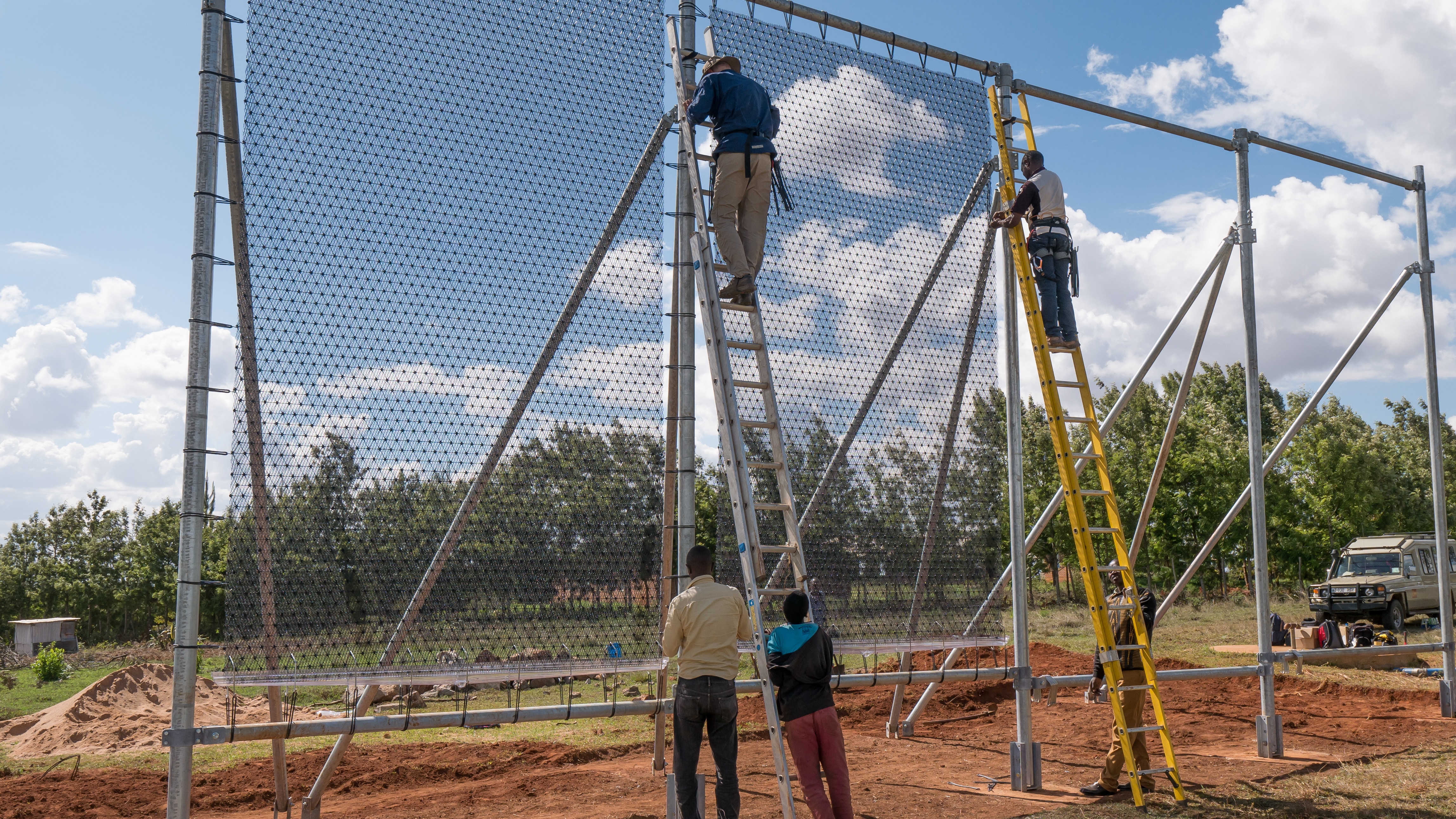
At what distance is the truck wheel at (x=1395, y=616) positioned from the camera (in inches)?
812

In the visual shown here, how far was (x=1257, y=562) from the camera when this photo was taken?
25.4ft

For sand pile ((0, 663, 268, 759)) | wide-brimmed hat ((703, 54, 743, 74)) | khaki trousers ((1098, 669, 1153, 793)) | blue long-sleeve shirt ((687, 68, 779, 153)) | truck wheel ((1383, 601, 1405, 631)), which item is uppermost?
wide-brimmed hat ((703, 54, 743, 74))

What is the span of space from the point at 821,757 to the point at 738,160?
3.16 meters

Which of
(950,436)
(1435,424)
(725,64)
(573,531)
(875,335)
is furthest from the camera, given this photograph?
(1435,424)

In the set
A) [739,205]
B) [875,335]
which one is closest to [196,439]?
[739,205]

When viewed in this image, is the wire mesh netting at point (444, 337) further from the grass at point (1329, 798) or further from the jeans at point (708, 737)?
the grass at point (1329, 798)

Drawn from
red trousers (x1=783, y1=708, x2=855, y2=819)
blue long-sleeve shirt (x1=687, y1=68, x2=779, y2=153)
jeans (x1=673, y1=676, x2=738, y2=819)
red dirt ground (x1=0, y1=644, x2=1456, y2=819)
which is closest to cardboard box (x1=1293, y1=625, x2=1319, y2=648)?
red dirt ground (x1=0, y1=644, x2=1456, y2=819)

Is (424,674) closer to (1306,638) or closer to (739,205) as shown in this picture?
(739,205)

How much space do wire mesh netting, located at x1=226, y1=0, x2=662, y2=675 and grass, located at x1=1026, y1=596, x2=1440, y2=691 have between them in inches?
324

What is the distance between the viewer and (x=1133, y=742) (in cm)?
635

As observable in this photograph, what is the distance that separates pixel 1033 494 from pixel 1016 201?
27.6 m

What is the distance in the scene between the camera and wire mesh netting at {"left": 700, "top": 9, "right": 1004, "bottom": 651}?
6102 millimetres

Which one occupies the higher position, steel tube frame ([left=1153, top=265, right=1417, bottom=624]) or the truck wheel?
steel tube frame ([left=1153, top=265, right=1417, bottom=624])

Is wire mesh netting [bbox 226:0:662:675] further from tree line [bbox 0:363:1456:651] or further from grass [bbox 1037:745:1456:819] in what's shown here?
grass [bbox 1037:745:1456:819]
